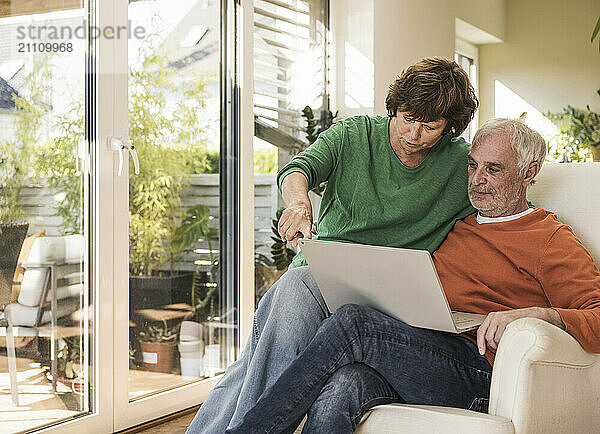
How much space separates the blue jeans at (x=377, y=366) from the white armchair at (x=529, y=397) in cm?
8

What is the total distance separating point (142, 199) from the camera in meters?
2.91

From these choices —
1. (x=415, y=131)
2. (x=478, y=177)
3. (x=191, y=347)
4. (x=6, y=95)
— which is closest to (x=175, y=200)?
(x=191, y=347)

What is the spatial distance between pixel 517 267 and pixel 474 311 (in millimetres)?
156

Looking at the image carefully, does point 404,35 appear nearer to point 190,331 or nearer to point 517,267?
point 190,331

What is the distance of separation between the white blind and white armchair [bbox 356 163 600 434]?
2.19 metres

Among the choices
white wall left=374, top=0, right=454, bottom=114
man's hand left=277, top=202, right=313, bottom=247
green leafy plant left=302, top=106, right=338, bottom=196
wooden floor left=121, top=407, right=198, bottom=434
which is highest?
white wall left=374, top=0, right=454, bottom=114

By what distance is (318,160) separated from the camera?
82.7 inches

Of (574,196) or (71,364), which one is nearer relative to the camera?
(574,196)

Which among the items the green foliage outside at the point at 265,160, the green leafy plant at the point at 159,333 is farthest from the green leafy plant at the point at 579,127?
the green leafy plant at the point at 159,333

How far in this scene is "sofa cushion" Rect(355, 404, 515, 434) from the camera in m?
1.57

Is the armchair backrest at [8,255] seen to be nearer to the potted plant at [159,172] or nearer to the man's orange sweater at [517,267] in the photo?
the potted plant at [159,172]

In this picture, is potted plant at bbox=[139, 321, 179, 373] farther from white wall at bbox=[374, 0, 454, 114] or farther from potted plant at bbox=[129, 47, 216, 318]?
white wall at bbox=[374, 0, 454, 114]

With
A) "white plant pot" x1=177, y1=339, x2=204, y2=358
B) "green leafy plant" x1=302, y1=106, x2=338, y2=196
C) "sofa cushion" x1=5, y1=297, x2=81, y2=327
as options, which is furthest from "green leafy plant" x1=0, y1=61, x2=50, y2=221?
"green leafy plant" x1=302, y1=106, x2=338, y2=196

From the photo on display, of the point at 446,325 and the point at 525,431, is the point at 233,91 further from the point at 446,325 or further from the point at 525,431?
the point at 525,431
